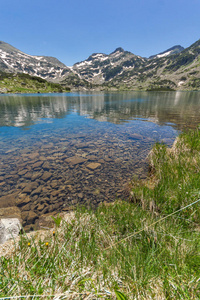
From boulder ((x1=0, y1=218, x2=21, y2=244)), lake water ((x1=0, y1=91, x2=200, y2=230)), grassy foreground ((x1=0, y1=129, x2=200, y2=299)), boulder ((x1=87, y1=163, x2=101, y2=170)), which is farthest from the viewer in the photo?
boulder ((x1=87, y1=163, x2=101, y2=170))

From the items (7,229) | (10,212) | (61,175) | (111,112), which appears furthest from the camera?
(111,112)

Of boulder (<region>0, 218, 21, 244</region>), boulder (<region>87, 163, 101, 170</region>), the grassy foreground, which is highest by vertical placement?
the grassy foreground

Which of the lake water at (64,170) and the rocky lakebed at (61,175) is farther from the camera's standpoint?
the lake water at (64,170)

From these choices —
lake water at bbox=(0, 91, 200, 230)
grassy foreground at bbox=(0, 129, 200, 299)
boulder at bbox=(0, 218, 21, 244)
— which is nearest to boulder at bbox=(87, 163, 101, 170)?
lake water at bbox=(0, 91, 200, 230)

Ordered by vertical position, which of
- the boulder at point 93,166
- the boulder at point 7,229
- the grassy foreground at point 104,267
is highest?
the grassy foreground at point 104,267

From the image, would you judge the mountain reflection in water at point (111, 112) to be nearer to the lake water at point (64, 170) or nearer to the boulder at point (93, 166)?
the lake water at point (64, 170)

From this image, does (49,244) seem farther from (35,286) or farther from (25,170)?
(25,170)

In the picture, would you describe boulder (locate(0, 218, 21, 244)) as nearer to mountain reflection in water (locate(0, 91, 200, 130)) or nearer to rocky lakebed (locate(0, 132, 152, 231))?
rocky lakebed (locate(0, 132, 152, 231))

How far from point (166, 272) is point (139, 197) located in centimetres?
296

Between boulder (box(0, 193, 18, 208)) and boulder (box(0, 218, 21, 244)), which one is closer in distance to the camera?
boulder (box(0, 218, 21, 244))

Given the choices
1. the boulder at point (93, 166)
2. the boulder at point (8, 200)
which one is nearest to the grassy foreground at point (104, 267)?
the boulder at point (8, 200)

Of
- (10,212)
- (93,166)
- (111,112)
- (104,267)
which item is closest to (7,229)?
(10,212)

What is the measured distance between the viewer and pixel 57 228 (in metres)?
3.28

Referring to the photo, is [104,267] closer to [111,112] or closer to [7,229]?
[7,229]
